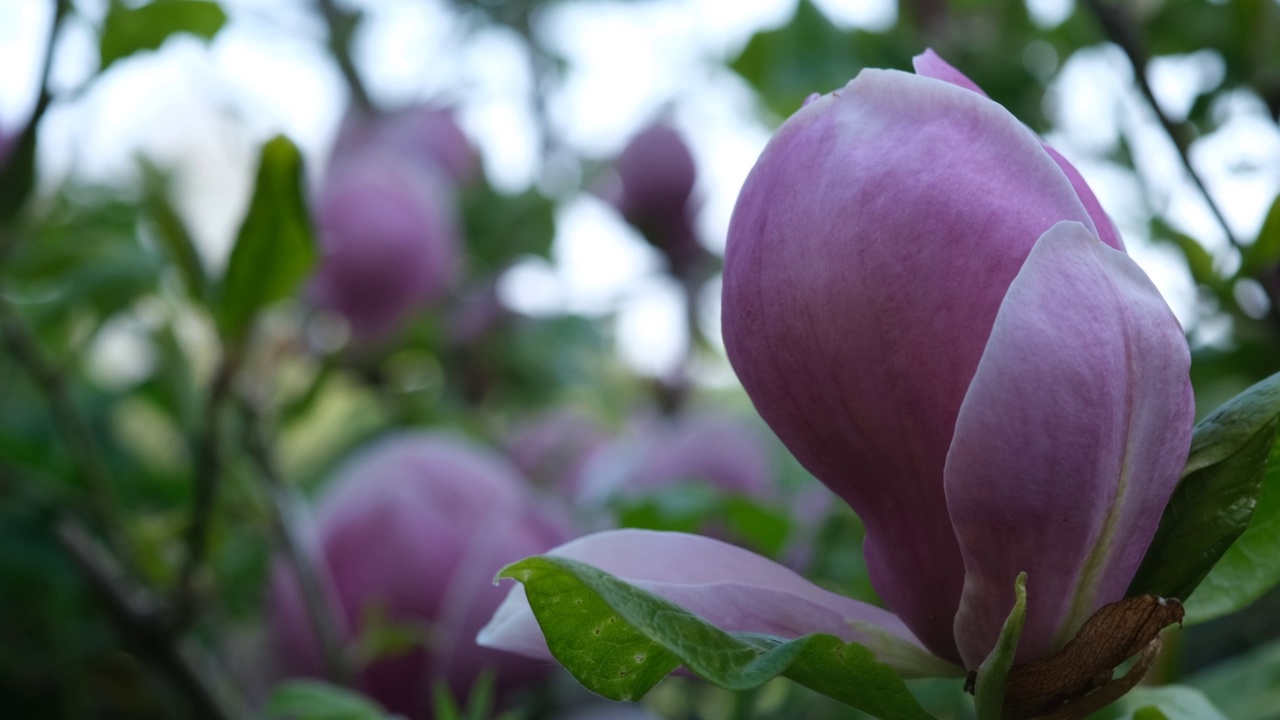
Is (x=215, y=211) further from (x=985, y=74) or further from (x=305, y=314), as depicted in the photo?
(x=985, y=74)

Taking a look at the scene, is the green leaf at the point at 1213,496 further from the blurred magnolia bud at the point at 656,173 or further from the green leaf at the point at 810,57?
the blurred magnolia bud at the point at 656,173

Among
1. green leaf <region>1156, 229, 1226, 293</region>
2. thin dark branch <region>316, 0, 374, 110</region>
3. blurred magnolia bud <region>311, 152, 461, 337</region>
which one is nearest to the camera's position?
green leaf <region>1156, 229, 1226, 293</region>

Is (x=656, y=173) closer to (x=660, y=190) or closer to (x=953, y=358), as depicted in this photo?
(x=660, y=190)

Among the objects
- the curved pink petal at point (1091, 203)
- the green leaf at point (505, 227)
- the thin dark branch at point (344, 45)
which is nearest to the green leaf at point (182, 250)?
the curved pink petal at point (1091, 203)

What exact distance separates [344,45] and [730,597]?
4.29 feet

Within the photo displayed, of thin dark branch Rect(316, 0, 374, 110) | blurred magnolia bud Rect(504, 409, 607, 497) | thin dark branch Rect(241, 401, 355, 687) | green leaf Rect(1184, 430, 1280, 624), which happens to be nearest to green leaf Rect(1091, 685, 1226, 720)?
green leaf Rect(1184, 430, 1280, 624)

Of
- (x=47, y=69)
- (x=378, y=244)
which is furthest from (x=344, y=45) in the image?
(x=47, y=69)

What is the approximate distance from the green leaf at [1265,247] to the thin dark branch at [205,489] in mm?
408

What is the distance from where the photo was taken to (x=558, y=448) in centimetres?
95

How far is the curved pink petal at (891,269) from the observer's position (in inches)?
9.4

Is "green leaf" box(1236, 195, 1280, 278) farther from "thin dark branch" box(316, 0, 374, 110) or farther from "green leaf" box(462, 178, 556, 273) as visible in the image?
"thin dark branch" box(316, 0, 374, 110)

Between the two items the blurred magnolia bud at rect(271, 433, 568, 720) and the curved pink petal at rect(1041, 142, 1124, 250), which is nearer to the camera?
the curved pink petal at rect(1041, 142, 1124, 250)

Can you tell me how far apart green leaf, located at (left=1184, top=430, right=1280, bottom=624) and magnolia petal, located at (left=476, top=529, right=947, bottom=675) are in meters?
0.08

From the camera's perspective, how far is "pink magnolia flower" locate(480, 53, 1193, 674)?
0.23m
